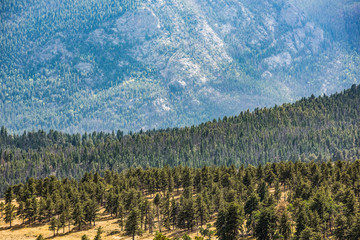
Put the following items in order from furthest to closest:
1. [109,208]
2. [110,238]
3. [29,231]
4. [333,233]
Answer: [109,208] < [29,231] < [110,238] < [333,233]

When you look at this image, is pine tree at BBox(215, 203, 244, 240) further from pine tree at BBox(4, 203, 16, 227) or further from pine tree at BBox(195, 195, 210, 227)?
pine tree at BBox(4, 203, 16, 227)

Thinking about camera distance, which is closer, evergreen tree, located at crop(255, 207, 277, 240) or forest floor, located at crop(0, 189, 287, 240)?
evergreen tree, located at crop(255, 207, 277, 240)

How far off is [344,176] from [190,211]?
59.9 metres

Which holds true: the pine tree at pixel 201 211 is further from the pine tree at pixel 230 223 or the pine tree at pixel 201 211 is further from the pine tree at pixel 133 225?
the pine tree at pixel 133 225

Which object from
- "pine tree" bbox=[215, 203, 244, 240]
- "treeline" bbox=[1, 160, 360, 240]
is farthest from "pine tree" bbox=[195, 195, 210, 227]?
"pine tree" bbox=[215, 203, 244, 240]

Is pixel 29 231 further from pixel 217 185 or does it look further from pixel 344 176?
pixel 344 176

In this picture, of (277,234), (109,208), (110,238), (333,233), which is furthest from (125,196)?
(333,233)

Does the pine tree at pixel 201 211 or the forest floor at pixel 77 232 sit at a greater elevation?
the pine tree at pixel 201 211

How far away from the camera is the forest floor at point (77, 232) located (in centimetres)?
16475

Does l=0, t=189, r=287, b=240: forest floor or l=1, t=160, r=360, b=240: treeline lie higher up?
l=1, t=160, r=360, b=240: treeline

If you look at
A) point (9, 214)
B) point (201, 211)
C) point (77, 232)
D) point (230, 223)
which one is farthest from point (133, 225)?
point (9, 214)

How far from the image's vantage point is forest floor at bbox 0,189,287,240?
164750 millimetres

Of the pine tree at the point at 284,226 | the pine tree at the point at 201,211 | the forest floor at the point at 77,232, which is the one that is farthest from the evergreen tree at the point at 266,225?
the pine tree at the point at 201,211

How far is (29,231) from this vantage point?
175 metres
